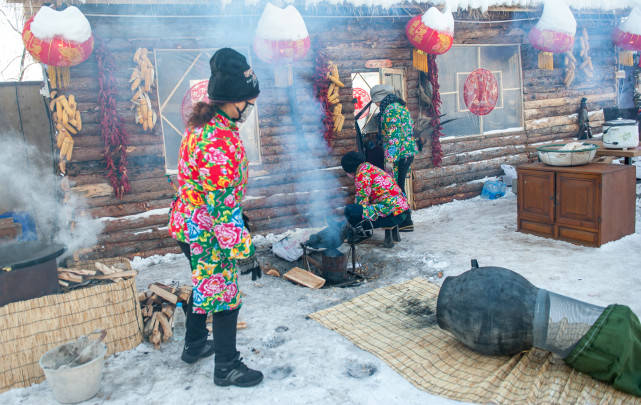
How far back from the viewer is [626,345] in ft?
9.03

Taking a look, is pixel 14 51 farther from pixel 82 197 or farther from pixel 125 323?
pixel 125 323

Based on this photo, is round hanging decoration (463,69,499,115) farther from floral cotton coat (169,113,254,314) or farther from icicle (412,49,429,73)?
floral cotton coat (169,113,254,314)

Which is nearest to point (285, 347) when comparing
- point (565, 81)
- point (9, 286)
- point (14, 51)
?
point (9, 286)

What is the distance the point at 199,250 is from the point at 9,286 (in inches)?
57.5

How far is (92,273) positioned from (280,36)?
12.7 feet

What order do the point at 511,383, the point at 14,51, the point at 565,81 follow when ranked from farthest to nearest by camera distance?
the point at 14,51, the point at 565,81, the point at 511,383

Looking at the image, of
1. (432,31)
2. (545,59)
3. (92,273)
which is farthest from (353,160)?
(545,59)

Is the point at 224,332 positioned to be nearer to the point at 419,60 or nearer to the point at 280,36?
the point at 280,36

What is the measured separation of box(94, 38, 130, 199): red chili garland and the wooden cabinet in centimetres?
540

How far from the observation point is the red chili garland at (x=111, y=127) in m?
5.70

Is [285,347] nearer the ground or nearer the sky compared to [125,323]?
nearer the ground

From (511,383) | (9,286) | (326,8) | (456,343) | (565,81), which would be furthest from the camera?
(565,81)

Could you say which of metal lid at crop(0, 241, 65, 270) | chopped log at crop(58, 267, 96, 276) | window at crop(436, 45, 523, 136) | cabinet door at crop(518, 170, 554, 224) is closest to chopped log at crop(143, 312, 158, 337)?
chopped log at crop(58, 267, 96, 276)

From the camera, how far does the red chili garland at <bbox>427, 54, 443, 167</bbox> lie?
26.4ft
